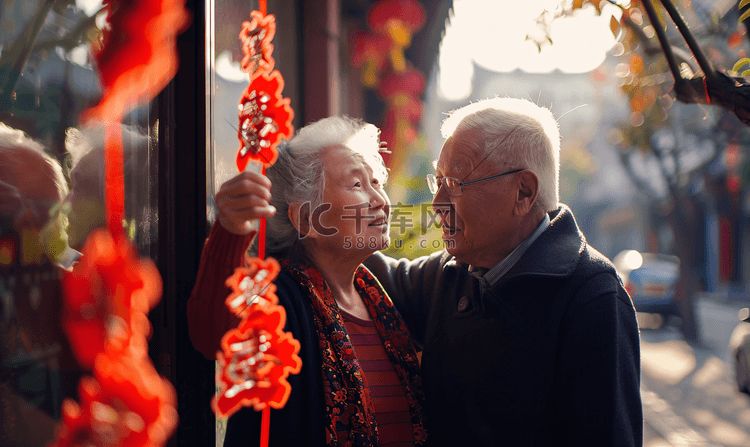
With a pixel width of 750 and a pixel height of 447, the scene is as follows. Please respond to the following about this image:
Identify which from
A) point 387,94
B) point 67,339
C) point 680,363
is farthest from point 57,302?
point 680,363

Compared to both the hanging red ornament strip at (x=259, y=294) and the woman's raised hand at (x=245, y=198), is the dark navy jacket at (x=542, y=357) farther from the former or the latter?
the woman's raised hand at (x=245, y=198)

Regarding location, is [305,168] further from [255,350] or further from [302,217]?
[255,350]

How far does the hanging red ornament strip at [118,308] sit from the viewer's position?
50 cm

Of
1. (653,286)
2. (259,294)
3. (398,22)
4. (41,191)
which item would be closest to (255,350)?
(259,294)

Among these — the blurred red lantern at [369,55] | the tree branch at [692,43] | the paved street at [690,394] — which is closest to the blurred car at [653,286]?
the paved street at [690,394]

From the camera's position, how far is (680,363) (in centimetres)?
744

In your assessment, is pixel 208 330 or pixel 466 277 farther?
pixel 466 277

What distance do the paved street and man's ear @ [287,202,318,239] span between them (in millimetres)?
4338

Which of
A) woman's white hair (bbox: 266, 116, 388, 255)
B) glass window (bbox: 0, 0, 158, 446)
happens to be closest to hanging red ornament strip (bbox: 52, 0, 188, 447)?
glass window (bbox: 0, 0, 158, 446)

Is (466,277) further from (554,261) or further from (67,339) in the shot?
(67,339)

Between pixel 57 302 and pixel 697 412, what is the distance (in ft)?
22.9

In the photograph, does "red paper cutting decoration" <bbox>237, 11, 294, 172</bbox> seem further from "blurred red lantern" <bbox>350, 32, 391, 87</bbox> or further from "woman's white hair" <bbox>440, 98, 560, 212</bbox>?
"blurred red lantern" <bbox>350, 32, 391, 87</bbox>

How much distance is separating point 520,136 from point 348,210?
0.55 meters

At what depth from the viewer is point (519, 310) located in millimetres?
1296
